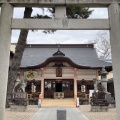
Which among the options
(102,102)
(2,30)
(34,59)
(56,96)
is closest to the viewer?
(2,30)

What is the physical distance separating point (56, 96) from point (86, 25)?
21.7 meters

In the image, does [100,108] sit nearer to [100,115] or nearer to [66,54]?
[100,115]

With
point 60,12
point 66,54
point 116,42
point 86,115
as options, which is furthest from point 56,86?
point 116,42

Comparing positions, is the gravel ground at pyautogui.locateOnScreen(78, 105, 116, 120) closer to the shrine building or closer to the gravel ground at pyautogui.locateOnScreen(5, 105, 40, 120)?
the gravel ground at pyautogui.locateOnScreen(5, 105, 40, 120)

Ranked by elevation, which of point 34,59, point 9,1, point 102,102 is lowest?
point 102,102

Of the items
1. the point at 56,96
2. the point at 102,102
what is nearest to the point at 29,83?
the point at 56,96

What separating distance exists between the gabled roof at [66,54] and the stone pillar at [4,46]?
21.2 meters

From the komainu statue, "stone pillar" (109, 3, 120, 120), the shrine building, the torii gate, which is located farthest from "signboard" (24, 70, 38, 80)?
"stone pillar" (109, 3, 120, 120)

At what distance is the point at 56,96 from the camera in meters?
27.7

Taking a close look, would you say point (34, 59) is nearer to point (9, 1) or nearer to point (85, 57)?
point (85, 57)

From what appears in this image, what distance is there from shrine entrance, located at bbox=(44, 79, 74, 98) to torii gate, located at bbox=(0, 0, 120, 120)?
70.0 ft

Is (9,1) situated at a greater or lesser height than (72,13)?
lesser

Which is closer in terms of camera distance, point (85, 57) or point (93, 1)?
point (93, 1)

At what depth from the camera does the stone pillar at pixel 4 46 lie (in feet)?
21.8
